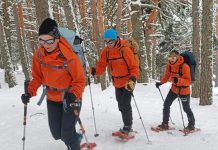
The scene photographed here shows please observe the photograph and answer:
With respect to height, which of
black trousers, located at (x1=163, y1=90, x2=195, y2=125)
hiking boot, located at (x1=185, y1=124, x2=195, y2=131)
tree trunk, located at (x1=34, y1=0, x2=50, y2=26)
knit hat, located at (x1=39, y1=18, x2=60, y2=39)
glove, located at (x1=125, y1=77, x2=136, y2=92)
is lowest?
hiking boot, located at (x1=185, y1=124, x2=195, y2=131)

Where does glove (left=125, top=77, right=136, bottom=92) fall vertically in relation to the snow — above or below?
above

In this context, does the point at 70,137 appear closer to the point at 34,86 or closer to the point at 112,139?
the point at 34,86

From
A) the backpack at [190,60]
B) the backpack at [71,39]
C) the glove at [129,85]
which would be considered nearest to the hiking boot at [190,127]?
the backpack at [190,60]

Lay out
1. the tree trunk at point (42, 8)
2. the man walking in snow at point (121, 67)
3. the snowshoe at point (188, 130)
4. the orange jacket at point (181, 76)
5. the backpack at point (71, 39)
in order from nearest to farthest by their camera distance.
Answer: the backpack at point (71, 39)
the man walking in snow at point (121, 67)
the orange jacket at point (181, 76)
the snowshoe at point (188, 130)
the tree trunk at point (42, 8)

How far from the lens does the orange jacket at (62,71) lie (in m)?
5.23

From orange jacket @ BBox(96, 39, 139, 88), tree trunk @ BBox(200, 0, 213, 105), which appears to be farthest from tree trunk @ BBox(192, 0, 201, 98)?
orange jacket @ BBox(96, 39, 139, 88)

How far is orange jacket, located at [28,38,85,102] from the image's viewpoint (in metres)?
5.23

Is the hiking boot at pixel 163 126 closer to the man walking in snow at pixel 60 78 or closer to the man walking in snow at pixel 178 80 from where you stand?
the man walking in snow at pixel 178 80

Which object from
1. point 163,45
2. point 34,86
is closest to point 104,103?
point 34,86

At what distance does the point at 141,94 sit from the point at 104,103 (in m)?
2.60

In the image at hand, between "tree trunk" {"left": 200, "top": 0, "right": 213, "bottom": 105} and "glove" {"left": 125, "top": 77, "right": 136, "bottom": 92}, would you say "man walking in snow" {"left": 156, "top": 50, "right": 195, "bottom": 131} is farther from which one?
"tree trunk" {"left": 200, "top": 0, "right": 213, "bottom": 105}

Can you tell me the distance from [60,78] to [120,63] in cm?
207

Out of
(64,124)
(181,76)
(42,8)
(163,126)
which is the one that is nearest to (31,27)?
(42,8)

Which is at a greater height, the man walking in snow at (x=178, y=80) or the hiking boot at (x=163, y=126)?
the man walking in snow at (x=178, y=80)
